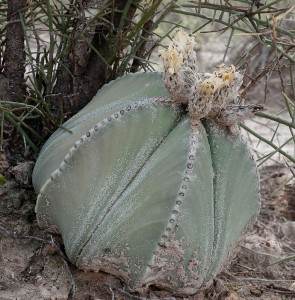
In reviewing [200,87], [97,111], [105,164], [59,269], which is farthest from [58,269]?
[200,87]

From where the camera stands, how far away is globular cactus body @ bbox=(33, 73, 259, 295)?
1.67m

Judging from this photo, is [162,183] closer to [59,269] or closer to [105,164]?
[105,164]

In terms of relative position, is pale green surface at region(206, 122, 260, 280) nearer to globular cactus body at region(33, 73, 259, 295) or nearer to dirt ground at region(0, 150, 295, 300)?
globular cactus body at region(33, 73, 259, 295)

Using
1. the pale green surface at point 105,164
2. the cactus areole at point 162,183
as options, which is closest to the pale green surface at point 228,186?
the cactus areole at point 162,183

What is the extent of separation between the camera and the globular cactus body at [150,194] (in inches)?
65.7

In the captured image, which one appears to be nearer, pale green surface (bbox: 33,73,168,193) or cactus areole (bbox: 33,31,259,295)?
cactus areole (bbox: 33,31,259,295)

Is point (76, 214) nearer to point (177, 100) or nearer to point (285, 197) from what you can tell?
point (177, 100)

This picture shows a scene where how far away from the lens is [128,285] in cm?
179

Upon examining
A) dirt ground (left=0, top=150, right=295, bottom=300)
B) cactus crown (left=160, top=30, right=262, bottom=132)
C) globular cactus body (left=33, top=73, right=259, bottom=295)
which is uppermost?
cactus crown (left=160, top=30, right=262, bottom=132)

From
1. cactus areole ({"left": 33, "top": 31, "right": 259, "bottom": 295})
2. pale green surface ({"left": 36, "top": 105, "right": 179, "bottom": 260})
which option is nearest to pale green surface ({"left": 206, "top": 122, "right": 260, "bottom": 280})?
cactus areole ({"left": 33, "top": 31, "right": 259, "bottom": 295})

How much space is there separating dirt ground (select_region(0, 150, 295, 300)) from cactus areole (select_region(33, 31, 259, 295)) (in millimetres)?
62

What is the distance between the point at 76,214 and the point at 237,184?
1.51 feet

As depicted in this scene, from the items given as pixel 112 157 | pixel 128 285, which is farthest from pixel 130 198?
pixel 128 285

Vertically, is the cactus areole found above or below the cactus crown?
below
